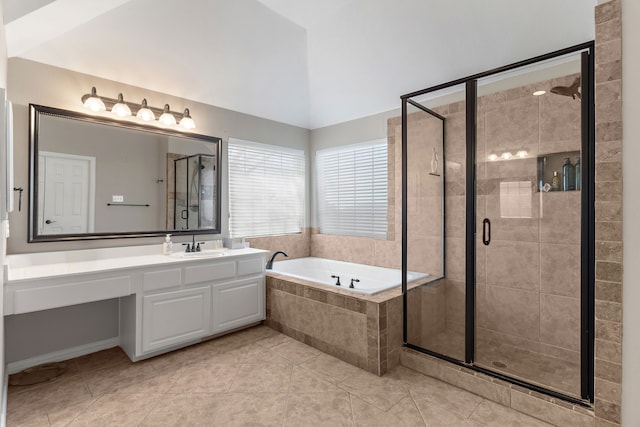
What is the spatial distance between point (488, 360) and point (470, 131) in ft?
5.45

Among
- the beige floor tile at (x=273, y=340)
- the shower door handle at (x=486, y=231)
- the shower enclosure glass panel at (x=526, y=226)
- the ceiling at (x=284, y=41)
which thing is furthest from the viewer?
the beige floor tile at (x=273, y=340)

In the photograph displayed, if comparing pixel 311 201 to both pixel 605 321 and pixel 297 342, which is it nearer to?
pixel 297 342

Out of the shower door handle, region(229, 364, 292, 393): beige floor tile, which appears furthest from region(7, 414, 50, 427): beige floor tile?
the shower door handle

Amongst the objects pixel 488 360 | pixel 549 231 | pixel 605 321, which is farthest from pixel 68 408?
pixel 549 231

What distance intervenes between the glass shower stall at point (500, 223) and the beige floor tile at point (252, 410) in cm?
117

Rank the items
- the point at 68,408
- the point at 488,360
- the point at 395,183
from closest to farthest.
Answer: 1. the point at 68,408
2. the point at 488,360
3. the point at 395,183

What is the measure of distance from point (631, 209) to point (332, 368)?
2103 millimetres

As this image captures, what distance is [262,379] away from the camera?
245 centimetres

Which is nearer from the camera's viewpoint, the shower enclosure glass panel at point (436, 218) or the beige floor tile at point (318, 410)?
the beige floor tile at point (318, 410)

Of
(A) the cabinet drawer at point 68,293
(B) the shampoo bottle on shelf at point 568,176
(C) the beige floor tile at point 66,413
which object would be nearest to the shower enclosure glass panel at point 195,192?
(A) the cabinet drawer at point 68,293

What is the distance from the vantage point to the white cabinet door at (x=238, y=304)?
122 inches

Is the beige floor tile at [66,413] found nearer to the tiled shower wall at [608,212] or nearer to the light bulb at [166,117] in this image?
the light bulb at [166,117]

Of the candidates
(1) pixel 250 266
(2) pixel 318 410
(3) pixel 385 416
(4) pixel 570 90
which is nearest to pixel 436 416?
(3) pixel 385 416

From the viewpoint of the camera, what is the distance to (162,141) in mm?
3287
